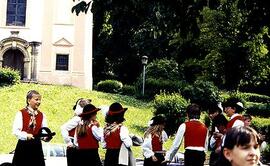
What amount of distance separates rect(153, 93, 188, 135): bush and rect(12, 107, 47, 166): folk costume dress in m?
15.1

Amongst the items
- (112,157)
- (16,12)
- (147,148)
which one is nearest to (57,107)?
(16,12)

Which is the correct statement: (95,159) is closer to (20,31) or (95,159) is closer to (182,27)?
(182,27)

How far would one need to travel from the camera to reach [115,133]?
9680mm

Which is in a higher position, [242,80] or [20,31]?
[20,31]

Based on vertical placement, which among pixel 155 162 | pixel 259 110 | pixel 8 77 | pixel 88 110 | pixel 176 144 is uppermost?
pixel 88 110

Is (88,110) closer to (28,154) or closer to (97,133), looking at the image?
(97,133)

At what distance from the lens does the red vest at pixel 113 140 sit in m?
9.68

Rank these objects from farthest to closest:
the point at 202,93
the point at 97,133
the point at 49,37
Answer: the point at 49,37, the point at 202,93, the point at 97,133

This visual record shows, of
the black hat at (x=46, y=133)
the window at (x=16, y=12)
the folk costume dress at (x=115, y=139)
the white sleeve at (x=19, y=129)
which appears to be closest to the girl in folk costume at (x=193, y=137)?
the folk costume dress at (x=115, y=139)

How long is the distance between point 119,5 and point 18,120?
252cm

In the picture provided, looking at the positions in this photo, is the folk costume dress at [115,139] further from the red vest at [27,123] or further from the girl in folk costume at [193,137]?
the red vest at [27,123]

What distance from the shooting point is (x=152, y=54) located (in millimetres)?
52062

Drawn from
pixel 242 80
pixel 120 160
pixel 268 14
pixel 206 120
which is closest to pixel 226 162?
pixel 120 160

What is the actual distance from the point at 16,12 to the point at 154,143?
105 feet
